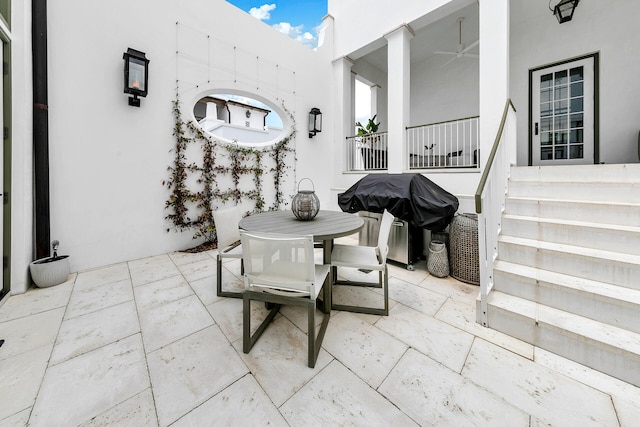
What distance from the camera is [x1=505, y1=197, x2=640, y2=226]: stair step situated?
82.9 inches

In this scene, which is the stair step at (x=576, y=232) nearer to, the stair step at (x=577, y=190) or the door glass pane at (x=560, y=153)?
the stair step at (x=577, y=190)

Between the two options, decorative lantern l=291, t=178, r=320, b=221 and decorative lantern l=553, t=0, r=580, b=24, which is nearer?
decorative lantern l=291, t=178, r=320, b=221

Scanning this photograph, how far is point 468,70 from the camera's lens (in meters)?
6.29

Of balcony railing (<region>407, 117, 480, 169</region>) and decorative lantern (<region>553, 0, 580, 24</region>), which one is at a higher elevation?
decorative lantern (<region>553, 0, 580, 24</region>)

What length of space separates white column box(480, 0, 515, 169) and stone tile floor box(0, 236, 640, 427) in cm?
287

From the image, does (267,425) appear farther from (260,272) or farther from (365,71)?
(365,71)

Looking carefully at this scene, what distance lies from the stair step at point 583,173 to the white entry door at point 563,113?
264 cm

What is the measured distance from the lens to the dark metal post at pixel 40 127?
2584mm

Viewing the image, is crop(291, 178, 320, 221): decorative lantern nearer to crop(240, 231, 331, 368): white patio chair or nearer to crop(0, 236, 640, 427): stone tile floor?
crop(240, 231, 331, 368): white patio chair

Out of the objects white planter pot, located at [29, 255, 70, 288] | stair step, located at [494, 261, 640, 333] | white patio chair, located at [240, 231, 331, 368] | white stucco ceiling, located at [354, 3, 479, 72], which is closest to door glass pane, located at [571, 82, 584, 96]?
white stucco ceiling, located at [354, 3, 479, 72]

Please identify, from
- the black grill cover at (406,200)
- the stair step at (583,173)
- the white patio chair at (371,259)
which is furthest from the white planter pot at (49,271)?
the stair step at (583,173)

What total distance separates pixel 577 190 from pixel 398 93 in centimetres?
321

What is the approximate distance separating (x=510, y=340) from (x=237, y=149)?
14.3 ft

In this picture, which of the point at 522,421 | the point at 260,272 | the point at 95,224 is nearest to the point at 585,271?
the point at 522,421
